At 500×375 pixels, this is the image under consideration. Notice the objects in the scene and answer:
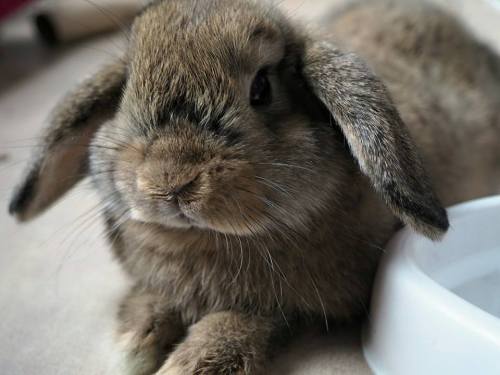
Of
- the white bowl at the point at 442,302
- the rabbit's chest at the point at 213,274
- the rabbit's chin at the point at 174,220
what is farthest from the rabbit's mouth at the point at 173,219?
the white bowl at the point at 442,302

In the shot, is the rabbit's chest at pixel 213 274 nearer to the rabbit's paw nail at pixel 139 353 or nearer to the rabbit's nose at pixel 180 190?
the rabbit's paw nail at pixel 139 353

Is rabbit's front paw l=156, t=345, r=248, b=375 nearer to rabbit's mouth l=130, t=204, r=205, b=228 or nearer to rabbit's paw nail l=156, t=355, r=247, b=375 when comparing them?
rabbit's paw nail l=156, t=355, r=247, b=375

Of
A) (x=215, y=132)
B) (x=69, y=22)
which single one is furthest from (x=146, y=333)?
(x=69, y=22)

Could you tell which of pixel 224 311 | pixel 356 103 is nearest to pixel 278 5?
pixel 356 103

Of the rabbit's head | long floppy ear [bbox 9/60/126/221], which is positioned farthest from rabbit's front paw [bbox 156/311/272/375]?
long floppy ear [bbox 9/60/126/221]

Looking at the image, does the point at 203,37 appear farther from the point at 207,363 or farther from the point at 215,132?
the point at 207,363

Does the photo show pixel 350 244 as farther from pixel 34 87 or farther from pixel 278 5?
pixel 34 87

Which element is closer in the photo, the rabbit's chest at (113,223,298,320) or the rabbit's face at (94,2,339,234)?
the rabbit's face at (94,2,339,234)
